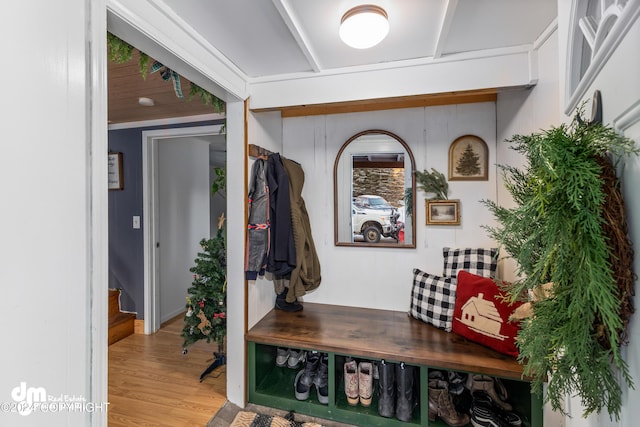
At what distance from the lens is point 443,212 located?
6.75 feet

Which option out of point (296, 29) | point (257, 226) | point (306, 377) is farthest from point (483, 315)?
point (296, 29)

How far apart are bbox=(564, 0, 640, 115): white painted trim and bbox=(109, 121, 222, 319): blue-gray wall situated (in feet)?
10.7

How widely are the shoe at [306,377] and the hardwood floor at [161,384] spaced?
1.78 ft

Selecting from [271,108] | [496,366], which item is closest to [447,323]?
[496,366]

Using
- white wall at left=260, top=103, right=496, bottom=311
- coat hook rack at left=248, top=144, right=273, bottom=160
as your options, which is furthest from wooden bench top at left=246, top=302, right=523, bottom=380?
coat hook rack at left=248, top=144, right=273, bottom=160

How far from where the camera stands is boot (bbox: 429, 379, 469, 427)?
156cm

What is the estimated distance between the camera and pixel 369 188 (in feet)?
7.18

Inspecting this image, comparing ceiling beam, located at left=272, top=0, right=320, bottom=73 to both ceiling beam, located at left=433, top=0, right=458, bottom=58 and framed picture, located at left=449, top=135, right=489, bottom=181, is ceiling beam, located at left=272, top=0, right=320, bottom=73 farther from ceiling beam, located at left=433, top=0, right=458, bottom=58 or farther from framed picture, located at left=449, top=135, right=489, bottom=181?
framed picture, located at left=449, top=135, right=489, bottom=181

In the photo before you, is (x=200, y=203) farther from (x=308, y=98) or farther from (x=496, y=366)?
(x=496, y=366)

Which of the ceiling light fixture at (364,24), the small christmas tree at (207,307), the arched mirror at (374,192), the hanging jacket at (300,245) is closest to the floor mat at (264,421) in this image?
the small christmas tree at (207,307)

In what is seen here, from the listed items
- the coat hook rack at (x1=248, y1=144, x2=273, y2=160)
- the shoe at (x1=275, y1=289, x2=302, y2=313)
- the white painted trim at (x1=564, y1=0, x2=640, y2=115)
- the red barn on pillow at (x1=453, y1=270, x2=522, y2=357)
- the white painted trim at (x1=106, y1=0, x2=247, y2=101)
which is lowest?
the shoe at (x1=275, y1=289, x2=302, y2=313)

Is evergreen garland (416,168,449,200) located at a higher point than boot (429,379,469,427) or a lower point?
higher

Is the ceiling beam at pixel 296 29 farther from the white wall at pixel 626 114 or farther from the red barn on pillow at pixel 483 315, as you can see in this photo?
the red barn on pillow at pixel 483 315
